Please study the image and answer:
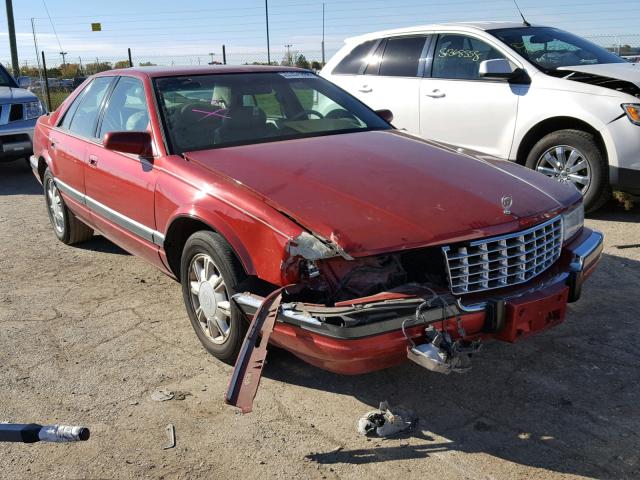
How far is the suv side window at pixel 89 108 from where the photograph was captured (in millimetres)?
4754

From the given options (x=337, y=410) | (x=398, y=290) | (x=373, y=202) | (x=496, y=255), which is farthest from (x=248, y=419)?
(x=496, y=255)

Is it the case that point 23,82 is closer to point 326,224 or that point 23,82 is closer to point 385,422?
point 326,224

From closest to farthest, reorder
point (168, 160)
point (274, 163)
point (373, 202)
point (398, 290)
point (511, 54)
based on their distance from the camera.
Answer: point (398, 290), point (373, 202), point (274, 163), point (168, 160), point (511, 54)

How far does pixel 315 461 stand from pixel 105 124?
9.98 feet

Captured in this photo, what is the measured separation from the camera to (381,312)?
2.54 m

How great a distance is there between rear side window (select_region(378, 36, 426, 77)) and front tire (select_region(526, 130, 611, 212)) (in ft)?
5.76

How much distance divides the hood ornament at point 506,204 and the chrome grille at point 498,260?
12 centimetres

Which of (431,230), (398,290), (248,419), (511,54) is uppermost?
(511,54)

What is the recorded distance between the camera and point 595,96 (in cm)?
571

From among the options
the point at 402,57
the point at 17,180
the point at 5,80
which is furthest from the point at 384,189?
the point at 5,80

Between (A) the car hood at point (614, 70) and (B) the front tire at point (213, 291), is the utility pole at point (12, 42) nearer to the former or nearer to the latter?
(A) the car hood at point (614, 70)

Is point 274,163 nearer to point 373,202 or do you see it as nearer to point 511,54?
point 373,202

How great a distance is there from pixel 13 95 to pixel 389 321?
924 cm

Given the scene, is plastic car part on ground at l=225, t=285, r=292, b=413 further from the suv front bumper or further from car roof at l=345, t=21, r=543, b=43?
the suv front bumper
